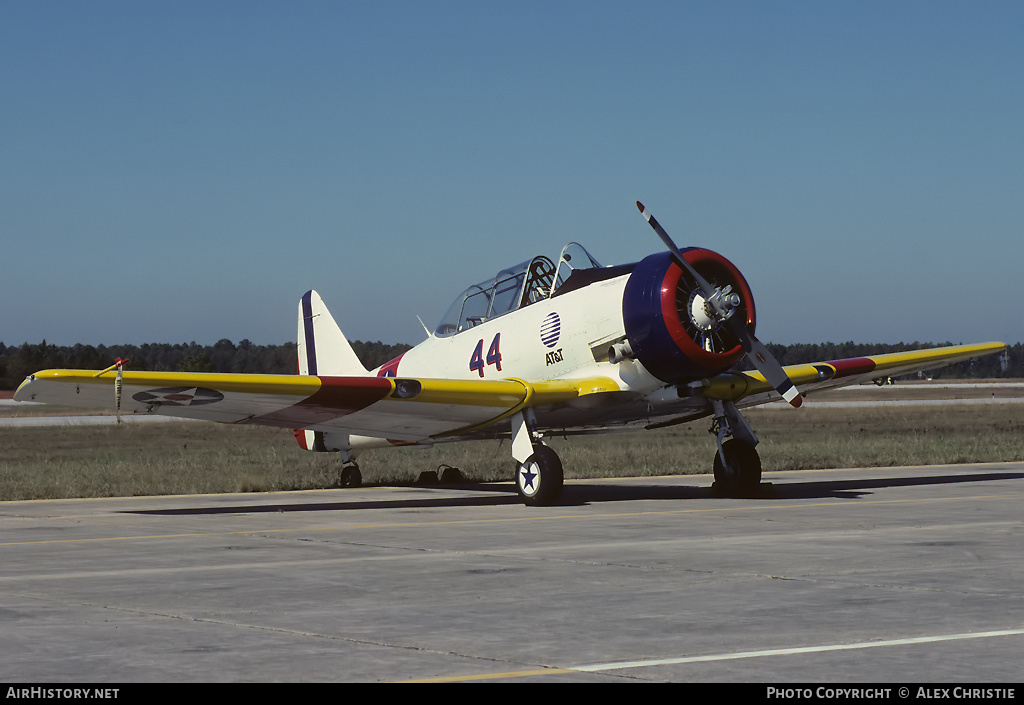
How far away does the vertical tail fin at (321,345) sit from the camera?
20922 mm

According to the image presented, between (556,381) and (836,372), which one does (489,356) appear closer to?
(556,381)

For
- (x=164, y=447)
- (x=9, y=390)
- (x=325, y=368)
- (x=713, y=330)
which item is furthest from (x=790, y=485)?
(x=9, y=390)

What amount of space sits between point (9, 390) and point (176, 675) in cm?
10522

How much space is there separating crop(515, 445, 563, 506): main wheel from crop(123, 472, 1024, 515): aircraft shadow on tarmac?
49 cm

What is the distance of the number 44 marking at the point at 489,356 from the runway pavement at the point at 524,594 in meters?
2.82

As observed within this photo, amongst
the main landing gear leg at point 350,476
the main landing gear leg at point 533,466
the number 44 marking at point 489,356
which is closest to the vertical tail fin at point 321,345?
the main landing gear leg at point 350,476

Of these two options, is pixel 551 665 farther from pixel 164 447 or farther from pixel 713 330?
pixel 164 447

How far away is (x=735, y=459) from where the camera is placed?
1593 centimetres

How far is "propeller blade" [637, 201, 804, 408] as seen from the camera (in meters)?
14.4

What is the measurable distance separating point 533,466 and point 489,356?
8.06ft

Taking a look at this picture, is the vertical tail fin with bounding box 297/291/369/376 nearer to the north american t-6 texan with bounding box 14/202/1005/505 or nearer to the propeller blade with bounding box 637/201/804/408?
the north american t-6 texan with bounding box 14/202/1005/505

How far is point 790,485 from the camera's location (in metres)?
18.0

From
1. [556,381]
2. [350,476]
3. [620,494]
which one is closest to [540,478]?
[556,381]

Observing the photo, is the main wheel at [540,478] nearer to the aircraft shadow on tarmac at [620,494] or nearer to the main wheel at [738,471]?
the aircraft shadow on tarmac at [620,494]
